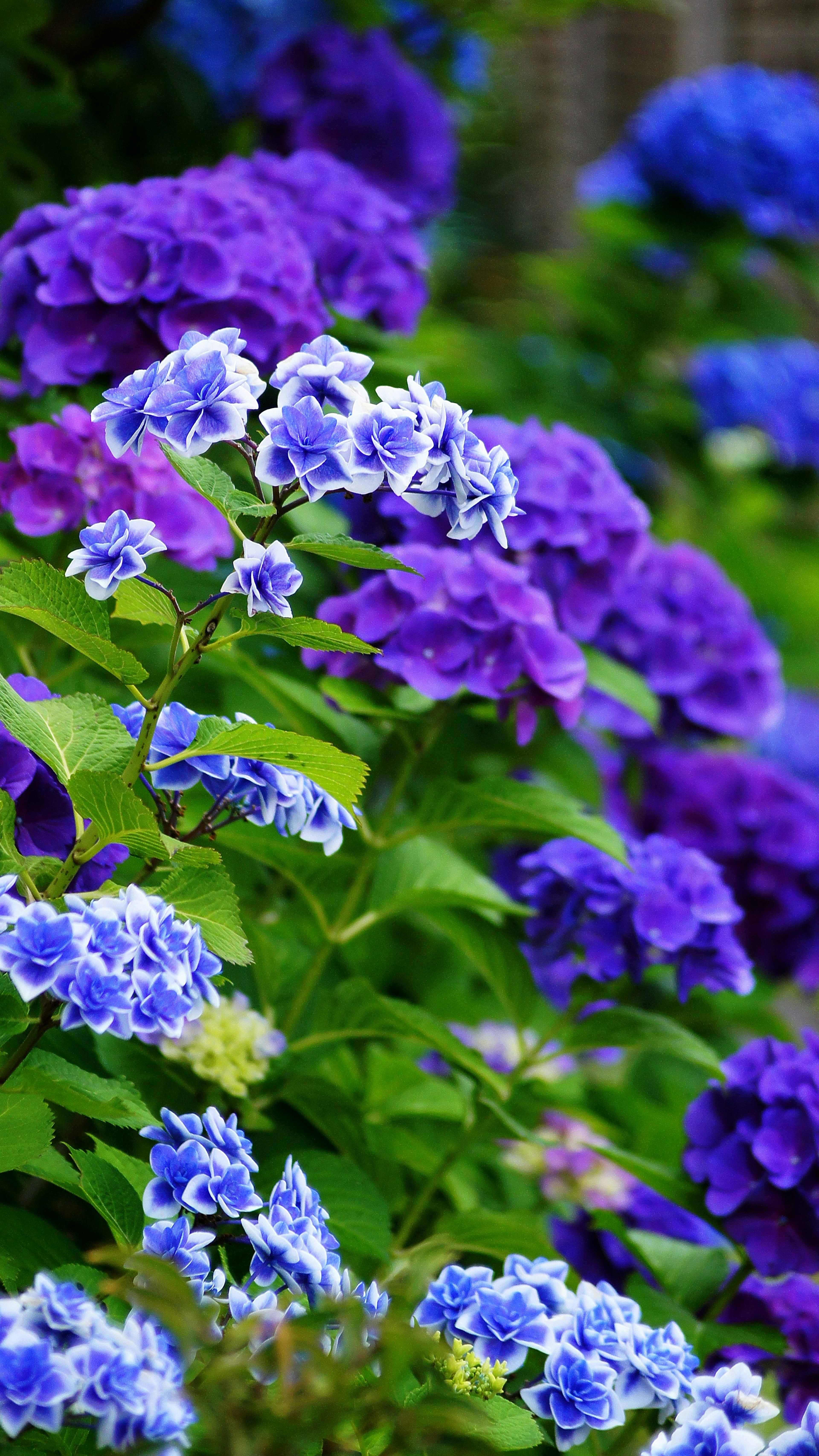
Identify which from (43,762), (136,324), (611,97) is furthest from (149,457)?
(611,97)

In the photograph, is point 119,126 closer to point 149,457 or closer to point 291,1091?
point 149,457

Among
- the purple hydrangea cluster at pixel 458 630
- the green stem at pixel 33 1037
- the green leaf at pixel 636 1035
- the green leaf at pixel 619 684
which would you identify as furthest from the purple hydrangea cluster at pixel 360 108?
the green stem at pixel 33 1037

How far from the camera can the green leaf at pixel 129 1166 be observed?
0.69 meters

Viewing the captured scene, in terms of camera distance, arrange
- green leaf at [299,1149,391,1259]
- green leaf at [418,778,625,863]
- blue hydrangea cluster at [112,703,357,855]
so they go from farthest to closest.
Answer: green leaf at [418,778,625,863] < green leaf at [299,1149,391,1259] < blue hydrangea cluster at [112,703,357,855]

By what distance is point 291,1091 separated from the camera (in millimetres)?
945

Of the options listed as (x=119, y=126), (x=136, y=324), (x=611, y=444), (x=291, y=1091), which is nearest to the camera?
(x=291, y=1091)

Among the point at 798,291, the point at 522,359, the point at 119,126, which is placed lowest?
the point at 798,291

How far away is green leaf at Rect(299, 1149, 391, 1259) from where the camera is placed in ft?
2.73

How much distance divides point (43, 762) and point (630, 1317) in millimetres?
472

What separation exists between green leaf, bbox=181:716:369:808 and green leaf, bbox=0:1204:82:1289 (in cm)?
30

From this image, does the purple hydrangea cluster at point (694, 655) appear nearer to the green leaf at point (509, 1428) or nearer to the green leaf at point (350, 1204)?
the green leaf at point (350, 1204)

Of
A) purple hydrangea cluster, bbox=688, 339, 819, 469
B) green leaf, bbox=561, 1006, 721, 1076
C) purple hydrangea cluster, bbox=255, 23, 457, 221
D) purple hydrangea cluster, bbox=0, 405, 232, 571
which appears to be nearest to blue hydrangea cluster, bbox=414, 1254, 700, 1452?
green leaf, bbox=561, 1006, 721, 1076

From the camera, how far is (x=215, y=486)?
2.13 ft

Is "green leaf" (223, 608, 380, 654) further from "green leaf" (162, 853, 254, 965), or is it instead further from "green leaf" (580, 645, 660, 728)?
"green leaf" (580, 645, 660, 728)
